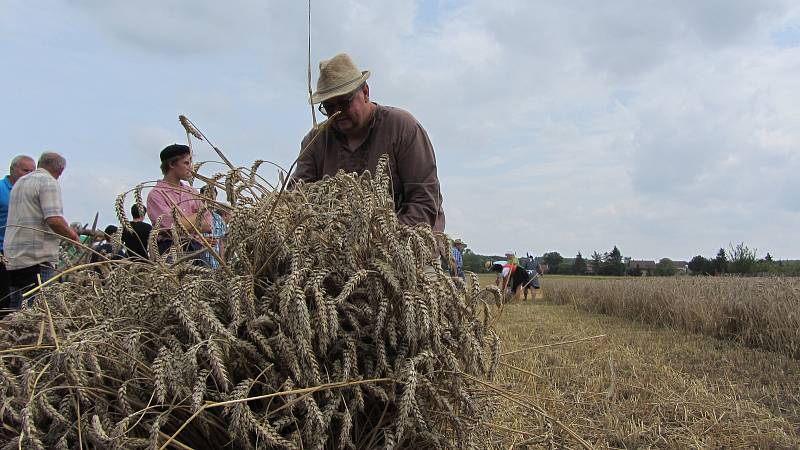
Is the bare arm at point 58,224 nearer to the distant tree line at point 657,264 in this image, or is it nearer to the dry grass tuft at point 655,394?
the dry grass tuft at point 655,394

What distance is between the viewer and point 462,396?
185 centimetres

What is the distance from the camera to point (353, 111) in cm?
307

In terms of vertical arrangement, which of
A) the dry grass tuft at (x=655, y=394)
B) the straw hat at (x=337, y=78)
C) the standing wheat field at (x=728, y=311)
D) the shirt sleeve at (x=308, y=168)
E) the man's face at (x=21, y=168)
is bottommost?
the dry grass tuft at (x=655, y=394)

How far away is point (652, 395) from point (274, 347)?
3704 millimetres

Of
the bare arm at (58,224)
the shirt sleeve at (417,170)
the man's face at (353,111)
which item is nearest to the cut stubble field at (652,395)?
the shirt sleeve at (417,170)

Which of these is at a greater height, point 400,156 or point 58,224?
point 400,156

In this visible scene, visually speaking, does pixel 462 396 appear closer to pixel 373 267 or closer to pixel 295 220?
pixel 373 267

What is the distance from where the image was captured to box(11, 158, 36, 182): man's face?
5676 mm

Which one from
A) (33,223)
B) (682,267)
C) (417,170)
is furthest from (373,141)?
(682,267)

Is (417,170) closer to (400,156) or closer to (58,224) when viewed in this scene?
(400,156)

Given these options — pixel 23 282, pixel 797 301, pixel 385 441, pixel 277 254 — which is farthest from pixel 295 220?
pixel 797 301

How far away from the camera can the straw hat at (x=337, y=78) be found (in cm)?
298

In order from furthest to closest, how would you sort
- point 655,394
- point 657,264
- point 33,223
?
1. point 657,264
2. point 33,223
3. point 655,394

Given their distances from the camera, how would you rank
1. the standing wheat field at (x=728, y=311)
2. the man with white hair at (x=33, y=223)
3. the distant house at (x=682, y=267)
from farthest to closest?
the distant house at (x=682, y=267) < the standing wheat field at (x=728, y=311) < the man with white hair at (x=33, y=223)
